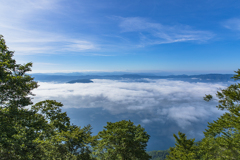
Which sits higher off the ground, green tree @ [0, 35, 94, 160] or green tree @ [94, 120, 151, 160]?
→ green tree @ [0, 35, 94, 160]

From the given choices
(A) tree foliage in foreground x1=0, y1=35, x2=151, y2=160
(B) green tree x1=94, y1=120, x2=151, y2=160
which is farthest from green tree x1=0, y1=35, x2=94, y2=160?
(B) green tree x1=94, y1=120, x2=151, y2=160

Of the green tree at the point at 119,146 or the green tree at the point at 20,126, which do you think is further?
the green tree at the point at 119,146

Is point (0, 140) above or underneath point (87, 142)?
above

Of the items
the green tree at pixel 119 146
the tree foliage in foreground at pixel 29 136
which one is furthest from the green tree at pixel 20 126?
the green tree at pixel 119 146

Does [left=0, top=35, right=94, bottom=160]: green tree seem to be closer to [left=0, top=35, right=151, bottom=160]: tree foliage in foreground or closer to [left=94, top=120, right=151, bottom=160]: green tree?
[left=0, top=35, right=151, bottom=160]: tree foliage in foreground

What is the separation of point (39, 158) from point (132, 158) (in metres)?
16.7

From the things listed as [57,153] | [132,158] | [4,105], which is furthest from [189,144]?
[4,105]

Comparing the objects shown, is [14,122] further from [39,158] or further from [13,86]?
[39,158]

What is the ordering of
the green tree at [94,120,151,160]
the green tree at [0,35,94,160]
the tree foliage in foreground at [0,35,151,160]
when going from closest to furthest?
the green tree at [0,35,94,160] → the tree foliage in foreground at [0,35,151,160] → the green tree at [94,120,151,160]

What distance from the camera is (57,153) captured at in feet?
49.2

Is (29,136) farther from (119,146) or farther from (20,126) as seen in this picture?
(119,146)

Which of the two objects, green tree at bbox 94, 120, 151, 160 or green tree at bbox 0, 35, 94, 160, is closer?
green tree at bbox 0, 35, 94, 160

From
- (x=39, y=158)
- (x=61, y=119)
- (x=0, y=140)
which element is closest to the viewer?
(x=0, y=140)

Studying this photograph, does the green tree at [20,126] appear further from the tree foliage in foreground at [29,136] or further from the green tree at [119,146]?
the green tree at [119,146]
